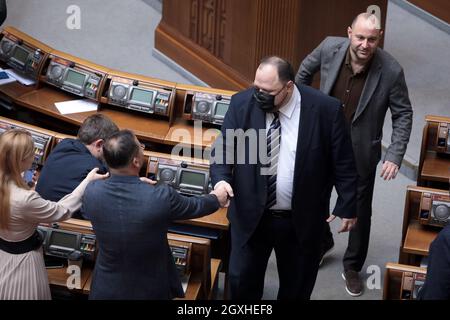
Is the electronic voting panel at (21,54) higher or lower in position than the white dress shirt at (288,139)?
higher

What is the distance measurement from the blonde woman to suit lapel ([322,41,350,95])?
1.40 metres

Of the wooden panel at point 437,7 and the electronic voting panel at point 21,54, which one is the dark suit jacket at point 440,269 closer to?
the electronic voting panel at point 21,54

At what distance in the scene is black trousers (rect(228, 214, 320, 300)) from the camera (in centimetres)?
439

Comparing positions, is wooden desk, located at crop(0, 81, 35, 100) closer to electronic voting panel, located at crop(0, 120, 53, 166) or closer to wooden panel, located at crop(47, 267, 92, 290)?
electronic voting panel, located at crop(0, 120, 53, 166)

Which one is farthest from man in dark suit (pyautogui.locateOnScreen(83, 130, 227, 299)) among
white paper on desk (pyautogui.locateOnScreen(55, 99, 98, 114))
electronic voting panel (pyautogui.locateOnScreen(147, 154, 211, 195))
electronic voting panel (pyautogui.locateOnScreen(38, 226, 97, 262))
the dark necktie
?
white paper on desk (pyautogui.locateOnScreen(55, 99, 98, 114))

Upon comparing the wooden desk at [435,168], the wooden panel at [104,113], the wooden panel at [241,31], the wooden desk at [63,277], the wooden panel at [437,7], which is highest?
the wooden panel at [437,7]

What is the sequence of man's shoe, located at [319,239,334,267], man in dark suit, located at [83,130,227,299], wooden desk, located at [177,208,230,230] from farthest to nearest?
man's shoe, located at [319,239,334,267]
wooden desk, located at [177,208,230,230]
man in dark suit, located at [83,130,227,299]

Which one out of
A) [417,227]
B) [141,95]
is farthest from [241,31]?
[417,227]

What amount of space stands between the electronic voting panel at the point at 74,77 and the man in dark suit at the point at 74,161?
1.50m

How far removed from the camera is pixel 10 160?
408 cm

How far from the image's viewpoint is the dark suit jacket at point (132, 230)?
152 inches

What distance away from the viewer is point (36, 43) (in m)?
6.54

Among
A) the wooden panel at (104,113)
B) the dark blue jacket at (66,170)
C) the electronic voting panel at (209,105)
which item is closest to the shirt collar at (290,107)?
the dark blue jacket at (66,170)

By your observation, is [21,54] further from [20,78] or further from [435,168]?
[435,168]
